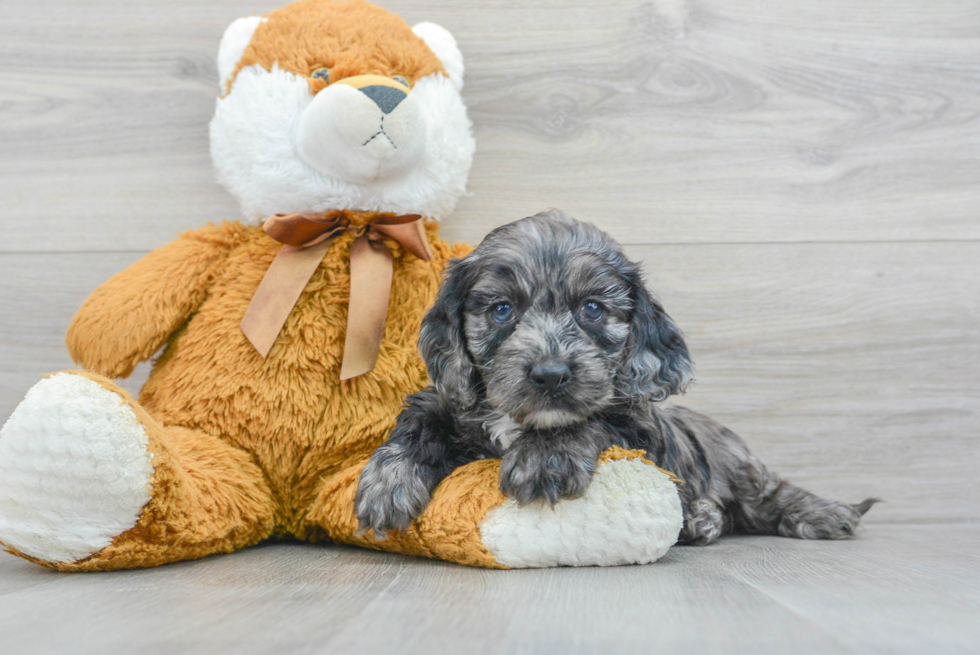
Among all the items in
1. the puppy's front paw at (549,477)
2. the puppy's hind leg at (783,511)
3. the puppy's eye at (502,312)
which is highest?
the puppy's eye at (502,312)

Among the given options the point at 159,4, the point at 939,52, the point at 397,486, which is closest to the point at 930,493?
the point at 939,52

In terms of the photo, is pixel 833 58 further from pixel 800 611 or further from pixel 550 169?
pixel 800 611

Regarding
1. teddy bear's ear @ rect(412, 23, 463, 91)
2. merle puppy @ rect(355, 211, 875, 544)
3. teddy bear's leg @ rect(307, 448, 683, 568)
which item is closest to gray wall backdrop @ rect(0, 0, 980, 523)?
teddy bear's ear @ rect(412, 23, 463, 91)

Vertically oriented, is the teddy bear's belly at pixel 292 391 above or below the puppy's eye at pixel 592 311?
below

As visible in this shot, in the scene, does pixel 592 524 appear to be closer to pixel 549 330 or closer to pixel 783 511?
pixel 549 330

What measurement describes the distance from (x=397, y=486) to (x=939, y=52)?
7.43ft

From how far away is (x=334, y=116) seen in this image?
1.83m

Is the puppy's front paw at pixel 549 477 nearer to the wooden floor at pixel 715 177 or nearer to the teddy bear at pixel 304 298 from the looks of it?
the teddy bear at pixel 304 298

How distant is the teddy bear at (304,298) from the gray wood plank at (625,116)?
15.7 inches

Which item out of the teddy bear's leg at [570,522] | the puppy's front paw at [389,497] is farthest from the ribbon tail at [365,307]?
the teddy bear's leg at [570,522]

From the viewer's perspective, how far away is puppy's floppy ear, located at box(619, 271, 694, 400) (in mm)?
1624

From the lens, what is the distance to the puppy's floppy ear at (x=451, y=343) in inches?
65.4

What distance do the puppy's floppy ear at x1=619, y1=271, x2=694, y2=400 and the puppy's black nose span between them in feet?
0.65

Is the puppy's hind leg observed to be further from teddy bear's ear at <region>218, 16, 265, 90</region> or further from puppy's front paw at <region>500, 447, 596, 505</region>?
teddy bear's ear at <region>218, 16, 265, 90</region>
